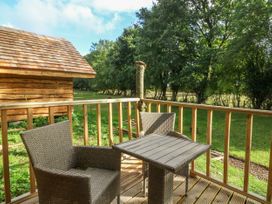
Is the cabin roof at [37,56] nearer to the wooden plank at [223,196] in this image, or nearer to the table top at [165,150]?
the table top at [165,150]

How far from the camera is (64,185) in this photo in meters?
1.60

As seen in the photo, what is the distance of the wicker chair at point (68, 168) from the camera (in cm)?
159

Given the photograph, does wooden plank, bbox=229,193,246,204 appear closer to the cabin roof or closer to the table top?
the table top

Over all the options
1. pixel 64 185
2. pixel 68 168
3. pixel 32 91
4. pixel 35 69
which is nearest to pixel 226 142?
pixel 68 168

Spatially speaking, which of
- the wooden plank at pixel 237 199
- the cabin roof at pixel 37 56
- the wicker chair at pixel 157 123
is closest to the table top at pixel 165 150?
the wicker chair at pixel 157 123

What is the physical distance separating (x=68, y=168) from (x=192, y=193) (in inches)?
58.5

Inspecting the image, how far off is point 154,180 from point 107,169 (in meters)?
0.48

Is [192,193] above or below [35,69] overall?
below

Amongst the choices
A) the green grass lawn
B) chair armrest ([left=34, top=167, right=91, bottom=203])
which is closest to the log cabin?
the green grass lawn

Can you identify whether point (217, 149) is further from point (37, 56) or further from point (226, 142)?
point (37, 56)

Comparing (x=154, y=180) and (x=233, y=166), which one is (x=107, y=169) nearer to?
(x=154, y=180)

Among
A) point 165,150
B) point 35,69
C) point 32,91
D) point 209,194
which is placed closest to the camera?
point 165,150

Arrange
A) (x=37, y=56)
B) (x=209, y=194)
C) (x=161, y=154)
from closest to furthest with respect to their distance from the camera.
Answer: (x=161, y=154), (x=209, y=194), (x=37, y=56)

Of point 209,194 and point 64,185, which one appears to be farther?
point 209,194
